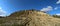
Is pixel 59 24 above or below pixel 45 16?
below

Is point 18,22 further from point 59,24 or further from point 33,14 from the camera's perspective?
point 59,24

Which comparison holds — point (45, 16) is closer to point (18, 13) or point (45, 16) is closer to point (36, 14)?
point (36, 14)

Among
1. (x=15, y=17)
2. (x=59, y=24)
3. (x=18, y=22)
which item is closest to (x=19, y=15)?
(x=15, y=17)

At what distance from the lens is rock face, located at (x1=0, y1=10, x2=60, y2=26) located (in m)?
7.46

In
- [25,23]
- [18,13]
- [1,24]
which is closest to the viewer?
[25,23]

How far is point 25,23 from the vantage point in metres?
7.38

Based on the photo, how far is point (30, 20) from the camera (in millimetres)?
7504

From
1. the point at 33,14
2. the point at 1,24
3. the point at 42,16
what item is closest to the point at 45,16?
the point at 42,16

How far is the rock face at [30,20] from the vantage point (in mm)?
7464

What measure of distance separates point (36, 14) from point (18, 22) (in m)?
1.34

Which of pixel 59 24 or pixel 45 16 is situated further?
pixel 45 16

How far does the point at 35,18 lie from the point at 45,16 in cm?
87

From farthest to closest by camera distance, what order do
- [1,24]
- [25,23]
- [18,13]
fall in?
[18,13], [1,24], [25,23]

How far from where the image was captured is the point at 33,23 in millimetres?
7434
